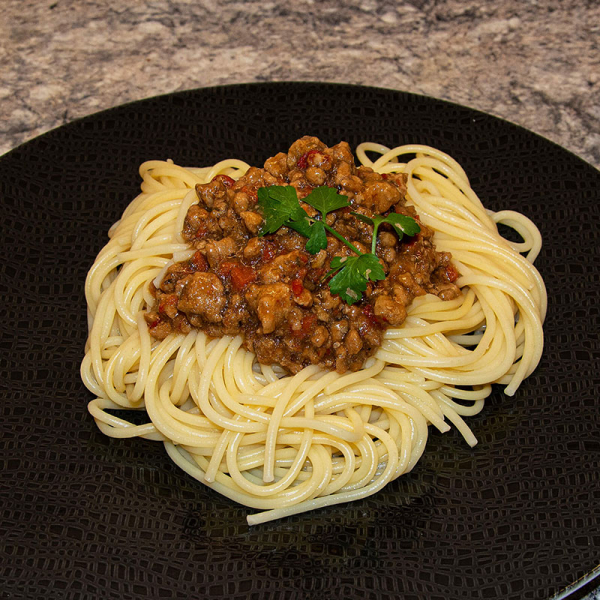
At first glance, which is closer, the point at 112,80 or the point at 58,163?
the point at 58,163

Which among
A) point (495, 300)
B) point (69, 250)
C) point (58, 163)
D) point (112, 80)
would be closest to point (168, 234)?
point (69, 250)

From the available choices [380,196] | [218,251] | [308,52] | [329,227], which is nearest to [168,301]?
[218,251]

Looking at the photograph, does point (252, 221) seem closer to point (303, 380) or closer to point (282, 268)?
point (282, 268)

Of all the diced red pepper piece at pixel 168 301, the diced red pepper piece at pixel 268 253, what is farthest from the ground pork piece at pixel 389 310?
the diced red pepper piece at pixel 168 301

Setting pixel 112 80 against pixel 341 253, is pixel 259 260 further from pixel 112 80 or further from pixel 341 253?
pixel 112 80

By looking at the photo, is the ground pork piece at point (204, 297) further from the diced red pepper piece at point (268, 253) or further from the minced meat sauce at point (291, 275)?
the diced red pepper piece at point (268, 253)

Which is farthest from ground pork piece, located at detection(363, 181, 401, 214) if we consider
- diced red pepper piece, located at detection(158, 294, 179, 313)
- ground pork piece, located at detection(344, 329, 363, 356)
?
diced red pepper piece, located at detection(158, 294, 179, 313)

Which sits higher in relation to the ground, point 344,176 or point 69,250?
point 344,176
